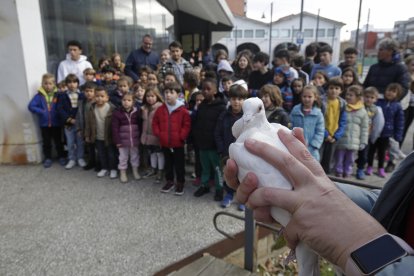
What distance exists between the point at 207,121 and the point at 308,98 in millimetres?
1337

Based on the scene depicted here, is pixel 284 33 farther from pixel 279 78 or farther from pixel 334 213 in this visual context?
pixel 334 213

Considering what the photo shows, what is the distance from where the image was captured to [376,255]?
0.71 meters

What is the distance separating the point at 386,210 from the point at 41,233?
331cm

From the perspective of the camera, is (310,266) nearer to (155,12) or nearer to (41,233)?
(41,233)

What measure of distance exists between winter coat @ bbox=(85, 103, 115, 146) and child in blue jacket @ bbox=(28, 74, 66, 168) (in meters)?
0.62

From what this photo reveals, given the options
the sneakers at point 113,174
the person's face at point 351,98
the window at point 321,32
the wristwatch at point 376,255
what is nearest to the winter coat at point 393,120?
the person's face at point 351,98

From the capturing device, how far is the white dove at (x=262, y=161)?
3.04 feet

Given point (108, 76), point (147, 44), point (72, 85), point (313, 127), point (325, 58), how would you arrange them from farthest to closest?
point (147, 44) < point (325, 58) < point (108, 76) < point (72, 85) < point (313, 127)

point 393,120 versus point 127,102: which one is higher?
point 127,102

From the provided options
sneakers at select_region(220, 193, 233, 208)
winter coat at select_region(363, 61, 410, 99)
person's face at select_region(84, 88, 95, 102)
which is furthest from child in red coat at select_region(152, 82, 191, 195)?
winter coat at select_region(363, 61, 410, 99)

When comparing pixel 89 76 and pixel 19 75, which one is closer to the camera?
pixel 19 75

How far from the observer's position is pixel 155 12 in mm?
11242

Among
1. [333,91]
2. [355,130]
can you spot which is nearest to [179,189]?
[333,91]

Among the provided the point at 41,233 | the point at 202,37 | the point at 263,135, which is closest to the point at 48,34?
the point at 41,233
